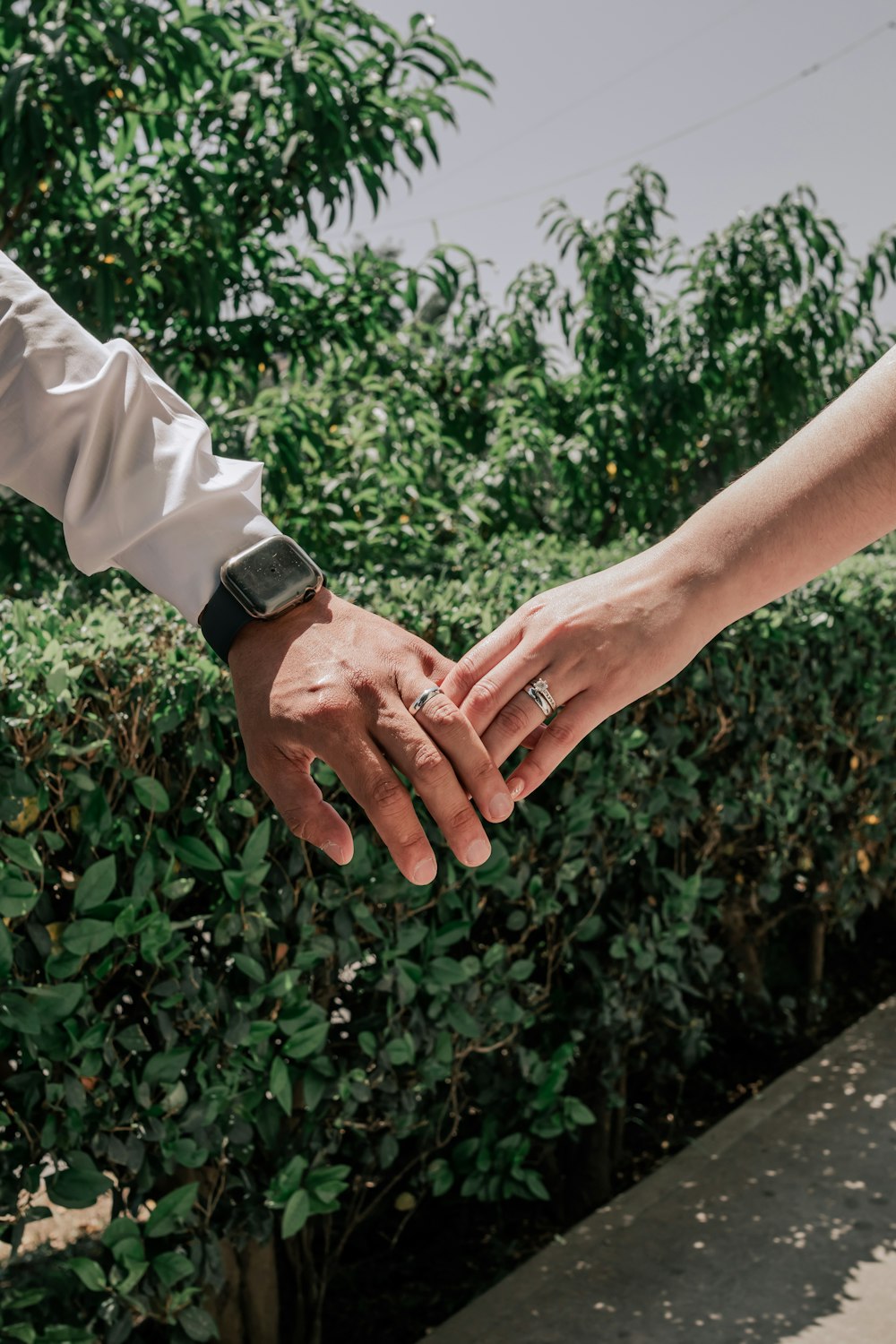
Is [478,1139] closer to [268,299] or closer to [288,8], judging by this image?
[268,299]

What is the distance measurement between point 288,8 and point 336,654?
9.78ft

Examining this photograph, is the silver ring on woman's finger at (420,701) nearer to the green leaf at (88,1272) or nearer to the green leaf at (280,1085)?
the green leaf at (280,1085)

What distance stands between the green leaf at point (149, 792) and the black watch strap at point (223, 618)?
16.5 inches

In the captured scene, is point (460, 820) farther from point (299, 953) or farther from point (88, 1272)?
point (88, 1272)

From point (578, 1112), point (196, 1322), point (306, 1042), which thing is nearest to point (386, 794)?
point (306, 1042)

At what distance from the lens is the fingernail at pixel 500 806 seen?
168 centimetres

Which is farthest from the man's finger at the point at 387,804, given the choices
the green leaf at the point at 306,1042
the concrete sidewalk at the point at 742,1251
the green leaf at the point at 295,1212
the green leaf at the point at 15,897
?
the concrete sidewalk at the point at 742,1251

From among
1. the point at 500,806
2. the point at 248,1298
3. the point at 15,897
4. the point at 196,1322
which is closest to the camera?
the point at 500,806

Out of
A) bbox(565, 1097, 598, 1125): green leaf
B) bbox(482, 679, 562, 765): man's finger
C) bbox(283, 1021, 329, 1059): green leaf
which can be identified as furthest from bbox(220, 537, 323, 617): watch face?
bbox(565, 1097, 598, 1125): green leaf

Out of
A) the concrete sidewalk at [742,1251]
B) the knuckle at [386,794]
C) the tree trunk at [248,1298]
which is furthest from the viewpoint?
the concrete sidewalk at [742,1251]

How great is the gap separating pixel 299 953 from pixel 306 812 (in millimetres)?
763

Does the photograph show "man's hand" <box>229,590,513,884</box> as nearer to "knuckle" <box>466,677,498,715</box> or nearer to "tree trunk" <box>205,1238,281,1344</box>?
"knuckle" <box>466,677,498,715</box>

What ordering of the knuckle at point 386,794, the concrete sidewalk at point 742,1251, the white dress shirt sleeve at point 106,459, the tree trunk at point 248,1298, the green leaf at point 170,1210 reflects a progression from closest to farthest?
the knuckle at point 386,794 < the white dress shirt sleeve at point 106,459 < the green leaf at point 170,1210 < the tree trunk at point 248,1298 < the concrete sidewalk at point 742,1251

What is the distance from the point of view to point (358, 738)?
1.61 m
